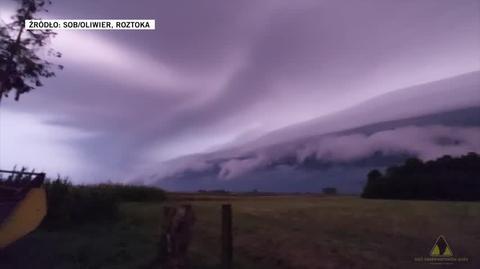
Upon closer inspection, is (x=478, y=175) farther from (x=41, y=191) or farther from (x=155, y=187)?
(x=41, y=191)

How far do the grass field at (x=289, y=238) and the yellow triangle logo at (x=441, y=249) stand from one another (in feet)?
0.80

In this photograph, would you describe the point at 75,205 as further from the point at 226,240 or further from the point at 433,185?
the point at 433,185

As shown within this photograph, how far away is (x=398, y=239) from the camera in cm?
1502

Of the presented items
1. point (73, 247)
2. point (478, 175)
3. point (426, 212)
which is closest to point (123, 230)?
point (73, 247)

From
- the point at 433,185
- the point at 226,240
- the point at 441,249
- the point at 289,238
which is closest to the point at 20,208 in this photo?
the point at 226,240

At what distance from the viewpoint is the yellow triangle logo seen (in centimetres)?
1379

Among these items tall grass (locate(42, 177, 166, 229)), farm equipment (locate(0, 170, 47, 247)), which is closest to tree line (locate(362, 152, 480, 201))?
tall grass (locate(42, 177, 166, 229))

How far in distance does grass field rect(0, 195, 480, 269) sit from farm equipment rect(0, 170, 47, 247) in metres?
0.63

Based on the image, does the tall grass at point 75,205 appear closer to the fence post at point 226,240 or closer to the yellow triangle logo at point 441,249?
the fence post at point 226,240

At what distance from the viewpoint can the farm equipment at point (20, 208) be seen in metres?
15.1

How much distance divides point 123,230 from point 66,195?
4.58m

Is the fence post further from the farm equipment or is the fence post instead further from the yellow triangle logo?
the farm equipment

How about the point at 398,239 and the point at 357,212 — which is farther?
the point at 357,212

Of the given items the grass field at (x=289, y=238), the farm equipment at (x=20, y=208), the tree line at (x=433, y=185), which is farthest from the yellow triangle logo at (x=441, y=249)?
the tree line at (x=433, y=185)
